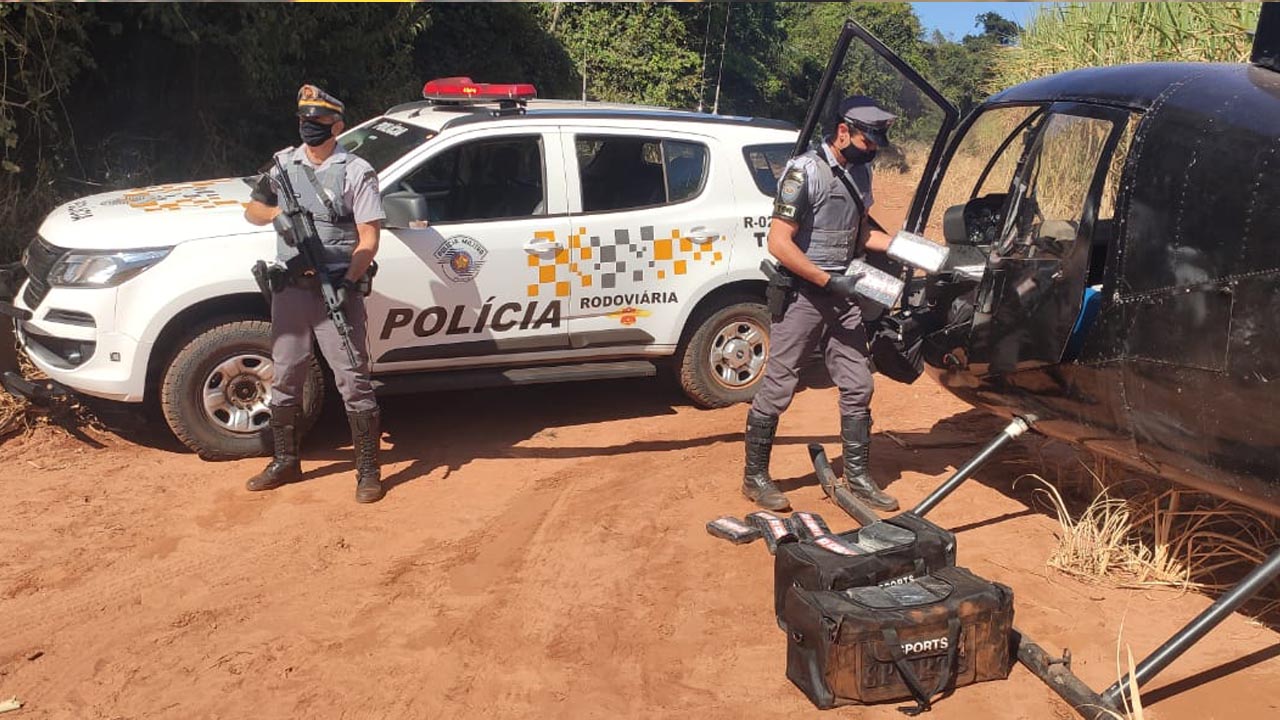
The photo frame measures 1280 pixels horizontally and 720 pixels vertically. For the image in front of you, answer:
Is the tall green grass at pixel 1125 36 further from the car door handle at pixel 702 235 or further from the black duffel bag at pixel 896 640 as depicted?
the black duffel bag at pixel 896 640

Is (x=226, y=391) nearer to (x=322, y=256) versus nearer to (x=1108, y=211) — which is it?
(x=322, y=256)

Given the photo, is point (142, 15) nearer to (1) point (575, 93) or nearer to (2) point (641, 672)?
(2) point (641, 672)

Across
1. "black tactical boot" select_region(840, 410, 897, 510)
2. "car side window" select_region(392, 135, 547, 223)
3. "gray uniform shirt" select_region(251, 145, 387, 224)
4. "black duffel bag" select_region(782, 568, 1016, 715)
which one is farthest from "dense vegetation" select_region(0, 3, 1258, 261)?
"black duffel bag" select_region(782, 568, 1016, 715)

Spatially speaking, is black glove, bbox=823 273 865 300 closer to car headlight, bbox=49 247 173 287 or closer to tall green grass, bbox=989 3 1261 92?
car headlight, bbox=49 247 173 287

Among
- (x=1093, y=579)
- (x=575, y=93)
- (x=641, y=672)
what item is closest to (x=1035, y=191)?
(x=1093, y=579)

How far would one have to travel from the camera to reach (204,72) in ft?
34.2

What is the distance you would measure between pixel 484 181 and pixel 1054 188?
3.26m

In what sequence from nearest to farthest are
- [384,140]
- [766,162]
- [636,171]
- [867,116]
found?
[867,116] < [384,140] < [636,171] < [766,162]

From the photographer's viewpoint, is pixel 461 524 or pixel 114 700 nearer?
pixel 114 700

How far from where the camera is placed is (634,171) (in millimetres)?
7164

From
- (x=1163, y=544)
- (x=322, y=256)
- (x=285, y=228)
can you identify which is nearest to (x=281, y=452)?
(x=322, y=256)

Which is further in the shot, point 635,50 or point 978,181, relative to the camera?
point 635,50

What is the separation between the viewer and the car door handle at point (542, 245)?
22.1 feet

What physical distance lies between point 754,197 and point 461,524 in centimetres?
302
